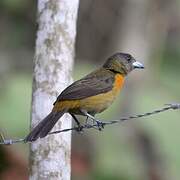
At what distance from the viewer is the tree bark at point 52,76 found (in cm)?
620

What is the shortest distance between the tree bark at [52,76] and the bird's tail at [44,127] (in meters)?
0.29

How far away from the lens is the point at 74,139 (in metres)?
12.7

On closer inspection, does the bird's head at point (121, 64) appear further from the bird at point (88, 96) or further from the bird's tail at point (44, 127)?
the bird's tail at point (44, 127)

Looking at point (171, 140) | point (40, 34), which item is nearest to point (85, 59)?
point (171, 140)

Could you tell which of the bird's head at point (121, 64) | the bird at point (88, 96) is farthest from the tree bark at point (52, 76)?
the bird's head at point (121, 64)

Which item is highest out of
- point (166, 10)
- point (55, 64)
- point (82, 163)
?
point (166, 10)

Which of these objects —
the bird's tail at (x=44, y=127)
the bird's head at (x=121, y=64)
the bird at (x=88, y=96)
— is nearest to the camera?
the bird's tail at (x=44, y=127)

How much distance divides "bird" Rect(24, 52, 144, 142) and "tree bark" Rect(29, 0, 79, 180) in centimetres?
19

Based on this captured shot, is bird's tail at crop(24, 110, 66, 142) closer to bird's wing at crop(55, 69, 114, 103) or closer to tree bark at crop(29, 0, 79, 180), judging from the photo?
bird's wing at crop(55, 69, 114, 103)

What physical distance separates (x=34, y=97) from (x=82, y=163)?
207 inches

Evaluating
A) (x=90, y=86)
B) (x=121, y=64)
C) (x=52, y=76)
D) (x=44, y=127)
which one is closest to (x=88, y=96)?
(x=90, y=86)

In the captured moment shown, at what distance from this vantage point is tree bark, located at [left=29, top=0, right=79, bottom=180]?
6203mm

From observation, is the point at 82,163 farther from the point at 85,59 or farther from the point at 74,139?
the point at 85,59

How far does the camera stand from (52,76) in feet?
21.2
